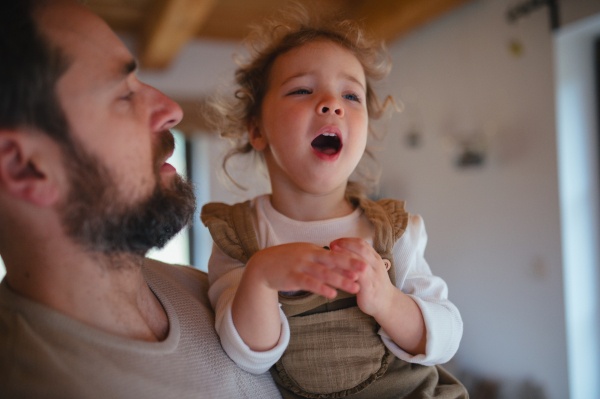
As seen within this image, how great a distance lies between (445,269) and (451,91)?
5.02 feet

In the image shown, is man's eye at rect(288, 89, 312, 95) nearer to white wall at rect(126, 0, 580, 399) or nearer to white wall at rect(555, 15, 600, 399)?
white wall at rect(126, 0, 580, 399)

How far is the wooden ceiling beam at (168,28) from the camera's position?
3211 mm

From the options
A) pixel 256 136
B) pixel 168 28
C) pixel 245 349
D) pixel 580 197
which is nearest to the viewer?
pixel 245 349

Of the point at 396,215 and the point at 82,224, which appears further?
the point at 396,215

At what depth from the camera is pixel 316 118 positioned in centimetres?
101

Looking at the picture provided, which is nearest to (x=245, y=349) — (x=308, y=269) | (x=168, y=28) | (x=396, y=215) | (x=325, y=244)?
(x=308, y=269)

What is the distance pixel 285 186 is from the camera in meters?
1.13

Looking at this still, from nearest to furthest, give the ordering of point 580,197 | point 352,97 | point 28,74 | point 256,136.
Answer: point 28,74 < point 352,97 < point 256,136 < point 580,197

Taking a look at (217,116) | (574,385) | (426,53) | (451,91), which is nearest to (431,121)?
(451,91)

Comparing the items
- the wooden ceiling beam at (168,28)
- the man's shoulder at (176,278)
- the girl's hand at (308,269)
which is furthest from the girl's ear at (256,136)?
the wooden ceiling beam at (168,28)

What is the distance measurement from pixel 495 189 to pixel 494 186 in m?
0.03

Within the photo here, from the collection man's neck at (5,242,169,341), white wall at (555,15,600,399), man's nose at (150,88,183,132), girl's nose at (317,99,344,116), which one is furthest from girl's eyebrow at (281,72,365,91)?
white wall at (555,15,600,399)

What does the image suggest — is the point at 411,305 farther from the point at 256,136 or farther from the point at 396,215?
the point at 256,136

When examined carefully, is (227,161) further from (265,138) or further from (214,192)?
(214,192)
